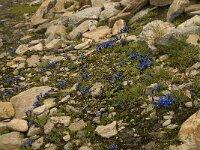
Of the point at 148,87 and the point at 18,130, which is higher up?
the point at 148,87

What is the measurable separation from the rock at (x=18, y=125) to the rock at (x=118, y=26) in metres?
5.56

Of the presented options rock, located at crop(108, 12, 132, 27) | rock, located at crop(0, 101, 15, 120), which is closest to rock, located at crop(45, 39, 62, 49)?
rock, located at crop(108, 12, 132, 27)

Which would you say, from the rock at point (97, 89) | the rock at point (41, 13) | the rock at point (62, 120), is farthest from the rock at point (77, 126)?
the rock at point (41, 13)

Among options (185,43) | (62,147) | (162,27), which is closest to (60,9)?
(162,27)

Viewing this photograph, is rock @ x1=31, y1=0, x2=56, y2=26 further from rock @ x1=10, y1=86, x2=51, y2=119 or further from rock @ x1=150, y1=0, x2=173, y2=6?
rock @ x1=10, y1=86, x2=51, y2=119

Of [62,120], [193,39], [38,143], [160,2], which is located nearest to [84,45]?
[160,2]

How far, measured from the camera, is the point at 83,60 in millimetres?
11352

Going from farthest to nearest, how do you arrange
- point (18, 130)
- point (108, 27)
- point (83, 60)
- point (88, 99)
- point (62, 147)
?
point (108, 27)
point (83, 60)
point (88, 99)
point (18, 130)
point (62, 147)

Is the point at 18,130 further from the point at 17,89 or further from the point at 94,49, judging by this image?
the point at 94,49

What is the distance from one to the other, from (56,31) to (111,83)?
6.51 meters

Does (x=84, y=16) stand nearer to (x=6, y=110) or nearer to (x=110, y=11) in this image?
(x=110, y=11)

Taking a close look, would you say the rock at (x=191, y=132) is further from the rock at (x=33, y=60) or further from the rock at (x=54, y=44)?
the rock at (x=54, y=44)

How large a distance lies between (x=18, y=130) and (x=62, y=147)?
1374 millimetres

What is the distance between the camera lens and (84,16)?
15.3 meters
